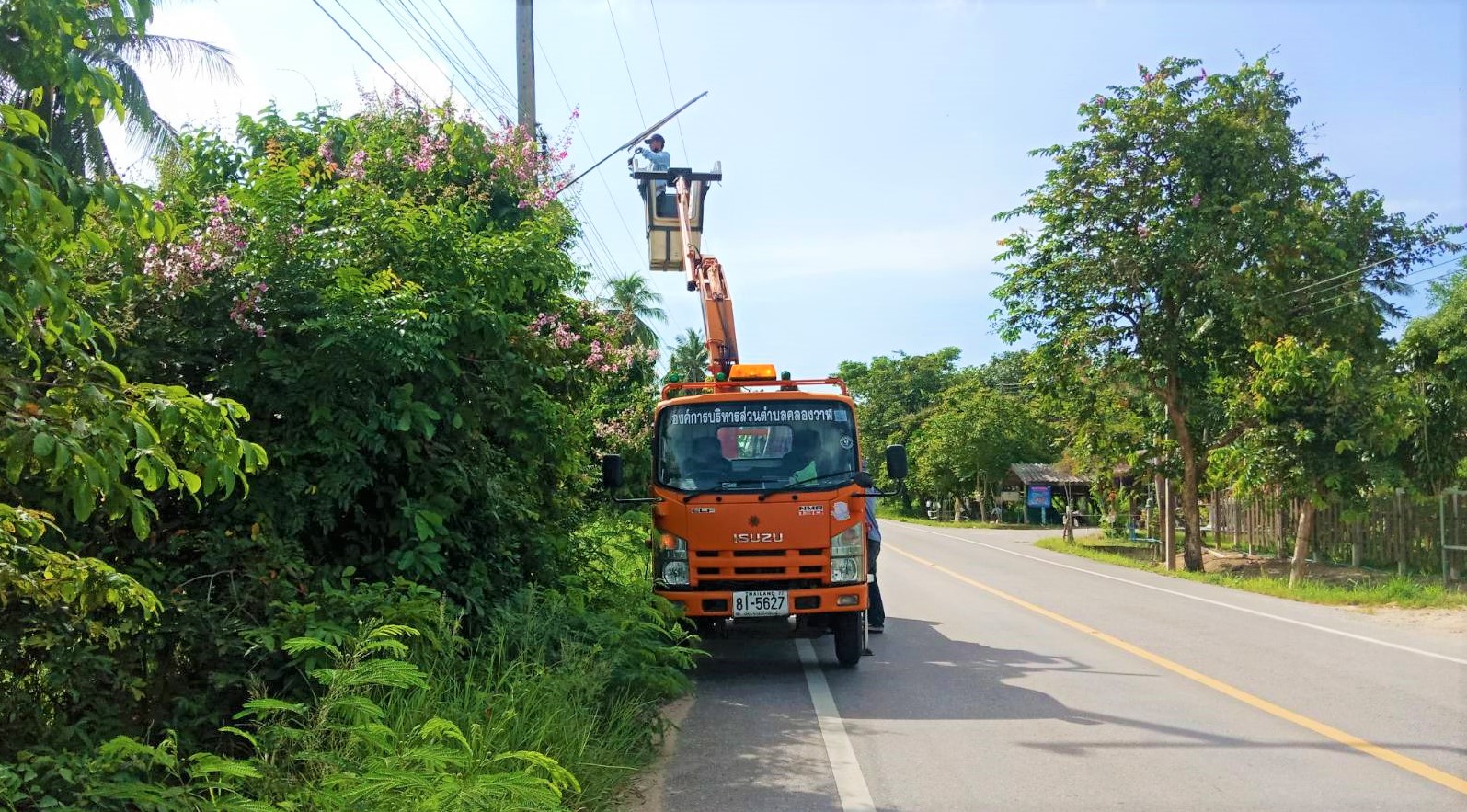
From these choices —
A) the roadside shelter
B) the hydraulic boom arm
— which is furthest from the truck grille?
the roadside shelter

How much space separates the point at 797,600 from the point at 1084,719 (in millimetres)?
2463

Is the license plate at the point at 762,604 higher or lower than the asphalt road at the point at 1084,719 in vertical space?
higher

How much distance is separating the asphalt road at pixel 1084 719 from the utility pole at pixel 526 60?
7226 mm

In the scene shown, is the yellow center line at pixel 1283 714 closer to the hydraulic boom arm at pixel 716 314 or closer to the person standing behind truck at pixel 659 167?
the hydraulic boom arm at pixel 716 314

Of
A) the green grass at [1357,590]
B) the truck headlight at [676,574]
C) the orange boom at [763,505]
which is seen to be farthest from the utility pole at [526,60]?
the green grass at [1357,590]

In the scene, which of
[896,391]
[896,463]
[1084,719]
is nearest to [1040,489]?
[896,391]

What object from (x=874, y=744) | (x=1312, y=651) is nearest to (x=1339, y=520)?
(x=1312, y=651)

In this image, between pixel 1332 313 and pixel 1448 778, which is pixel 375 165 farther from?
pixel 1332 313

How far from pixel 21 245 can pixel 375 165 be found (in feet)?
19.8

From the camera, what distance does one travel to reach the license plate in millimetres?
8875

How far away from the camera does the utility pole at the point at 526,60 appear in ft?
45.5

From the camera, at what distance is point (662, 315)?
4972 centimetres

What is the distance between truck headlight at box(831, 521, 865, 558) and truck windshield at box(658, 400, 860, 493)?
16.6 inches

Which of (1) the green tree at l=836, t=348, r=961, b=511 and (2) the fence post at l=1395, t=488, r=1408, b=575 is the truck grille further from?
(1) the green tree at l=836, t=348, r=961, b=511
